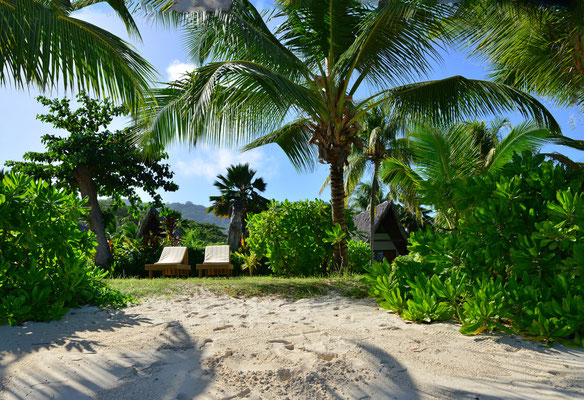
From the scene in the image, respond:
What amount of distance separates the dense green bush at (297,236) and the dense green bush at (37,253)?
4.73 metres

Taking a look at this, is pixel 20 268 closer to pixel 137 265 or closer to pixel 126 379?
pixel 126 379

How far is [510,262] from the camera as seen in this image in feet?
10.9

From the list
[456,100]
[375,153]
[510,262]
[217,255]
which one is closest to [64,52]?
[510,262]

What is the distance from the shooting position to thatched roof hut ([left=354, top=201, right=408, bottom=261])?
20.2 m

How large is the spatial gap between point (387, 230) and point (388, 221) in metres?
0.60

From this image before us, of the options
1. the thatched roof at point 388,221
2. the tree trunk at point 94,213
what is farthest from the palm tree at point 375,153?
the tree trunk at point 94,213

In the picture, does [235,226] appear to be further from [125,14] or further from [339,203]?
[125,14]

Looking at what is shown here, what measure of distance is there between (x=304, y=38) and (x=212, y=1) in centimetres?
245

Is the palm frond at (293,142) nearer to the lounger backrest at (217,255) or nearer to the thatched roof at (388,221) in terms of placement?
the lounger backrest at (217,255)

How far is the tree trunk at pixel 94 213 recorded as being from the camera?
12828mm

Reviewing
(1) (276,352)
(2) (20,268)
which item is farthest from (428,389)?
(2) (20,268)

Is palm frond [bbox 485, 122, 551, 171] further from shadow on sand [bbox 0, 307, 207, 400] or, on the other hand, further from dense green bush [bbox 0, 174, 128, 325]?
dense green bush [bbox 0, 174, 128, 325]

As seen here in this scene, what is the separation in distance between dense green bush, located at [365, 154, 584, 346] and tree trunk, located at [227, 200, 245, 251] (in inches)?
655

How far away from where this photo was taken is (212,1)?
17.6 feet
